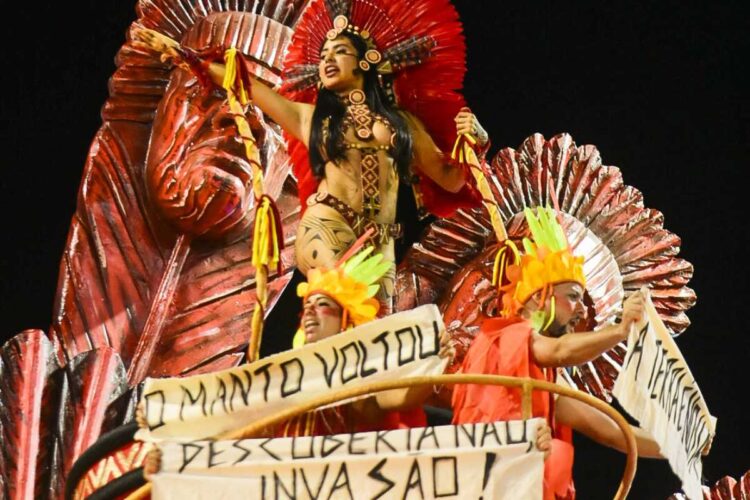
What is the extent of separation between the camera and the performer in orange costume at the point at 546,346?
142 inches

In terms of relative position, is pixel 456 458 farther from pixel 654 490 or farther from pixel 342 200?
pixel 654 490

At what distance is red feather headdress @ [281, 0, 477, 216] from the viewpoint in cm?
442

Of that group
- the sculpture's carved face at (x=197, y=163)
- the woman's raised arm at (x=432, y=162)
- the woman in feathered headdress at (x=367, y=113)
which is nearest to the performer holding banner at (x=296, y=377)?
the woman in feathered headdress at (x=367, y=113)

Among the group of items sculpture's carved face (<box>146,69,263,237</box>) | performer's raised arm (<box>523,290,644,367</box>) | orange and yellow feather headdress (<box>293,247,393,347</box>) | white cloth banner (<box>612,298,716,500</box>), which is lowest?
white cloth banner (<box>612,298,716,500</box>)

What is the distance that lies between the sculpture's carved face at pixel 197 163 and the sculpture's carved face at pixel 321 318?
53.8 inches

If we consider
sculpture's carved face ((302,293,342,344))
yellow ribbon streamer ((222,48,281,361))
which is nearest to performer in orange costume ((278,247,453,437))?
sculpture's carved face ((302,293,342,344))

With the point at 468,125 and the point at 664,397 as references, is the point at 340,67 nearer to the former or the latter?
the point at 468,125

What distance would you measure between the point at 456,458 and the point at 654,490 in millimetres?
2009

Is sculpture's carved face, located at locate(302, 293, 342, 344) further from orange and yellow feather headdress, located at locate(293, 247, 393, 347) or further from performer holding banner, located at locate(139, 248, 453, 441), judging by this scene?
performer holding banner, located at locate(139, 248, 453, 441)

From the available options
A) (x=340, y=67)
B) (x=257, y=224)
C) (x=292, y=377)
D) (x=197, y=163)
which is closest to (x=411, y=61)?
(x=340, y=67)

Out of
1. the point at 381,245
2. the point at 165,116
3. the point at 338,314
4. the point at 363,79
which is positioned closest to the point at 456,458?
the point at 338,314

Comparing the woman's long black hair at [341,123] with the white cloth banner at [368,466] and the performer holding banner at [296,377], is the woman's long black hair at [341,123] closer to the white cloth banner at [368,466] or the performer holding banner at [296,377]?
the performer holding banner at [296,377]

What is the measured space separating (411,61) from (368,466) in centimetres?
138

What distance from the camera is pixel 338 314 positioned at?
385cm
